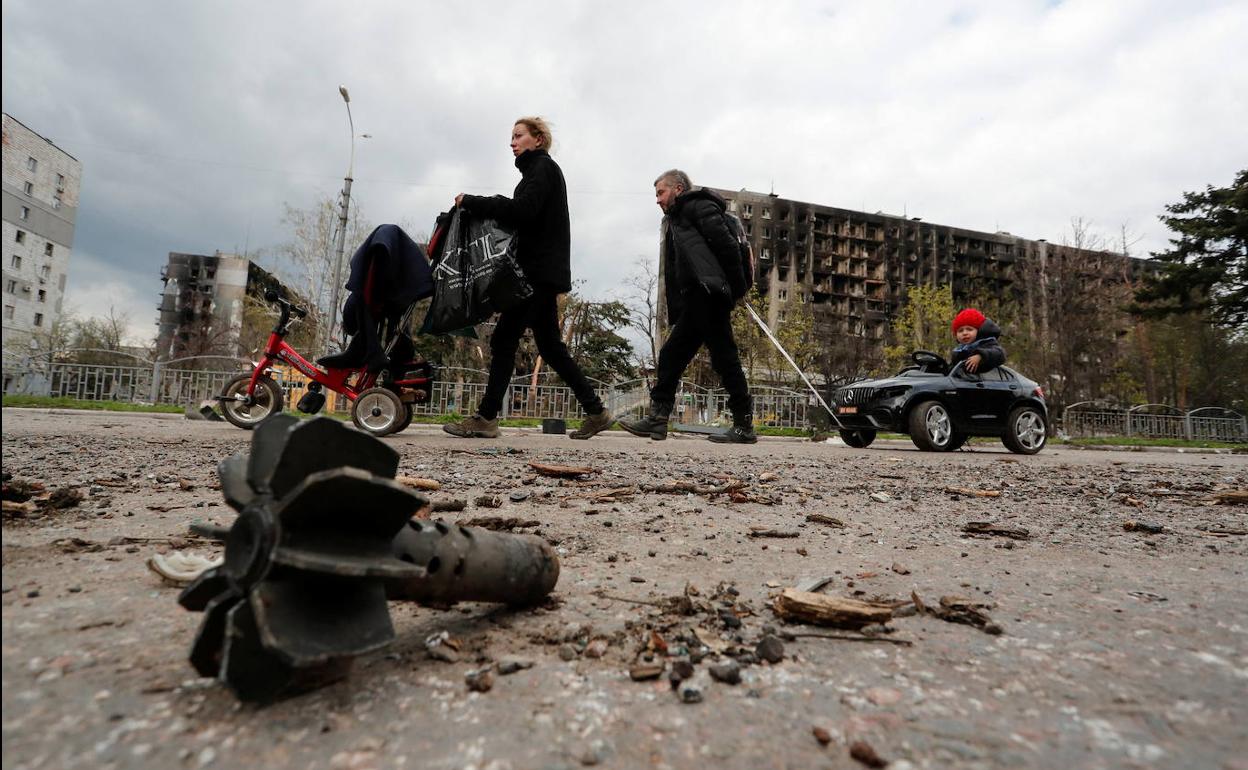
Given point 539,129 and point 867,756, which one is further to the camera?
point 539,129

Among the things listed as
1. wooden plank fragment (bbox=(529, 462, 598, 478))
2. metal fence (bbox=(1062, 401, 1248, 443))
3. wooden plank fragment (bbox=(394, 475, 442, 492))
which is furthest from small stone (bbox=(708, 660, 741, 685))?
metal fence (bbox=(1062, 401, 1248, 443))

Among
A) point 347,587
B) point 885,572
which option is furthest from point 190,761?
point 885,572

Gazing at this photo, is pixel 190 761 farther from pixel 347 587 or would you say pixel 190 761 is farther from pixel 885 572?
pixel 885 572

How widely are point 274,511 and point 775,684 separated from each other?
757mm

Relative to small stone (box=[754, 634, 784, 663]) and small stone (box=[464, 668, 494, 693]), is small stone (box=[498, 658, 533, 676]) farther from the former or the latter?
small stone (box=[754, 634, 784, 663])

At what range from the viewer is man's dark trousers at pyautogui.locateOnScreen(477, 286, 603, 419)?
4957 mm

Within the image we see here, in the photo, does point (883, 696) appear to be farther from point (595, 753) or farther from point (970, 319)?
point (970, 319)

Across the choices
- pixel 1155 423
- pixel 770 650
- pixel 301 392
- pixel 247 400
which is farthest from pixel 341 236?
pixel 1155 423

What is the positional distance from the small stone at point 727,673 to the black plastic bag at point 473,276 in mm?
3928

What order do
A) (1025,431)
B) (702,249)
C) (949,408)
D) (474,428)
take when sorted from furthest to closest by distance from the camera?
(1025,431)
(949,408)
(702,249)
(474,428)

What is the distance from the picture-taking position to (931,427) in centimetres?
752

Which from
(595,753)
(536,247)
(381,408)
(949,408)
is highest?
(536,247)

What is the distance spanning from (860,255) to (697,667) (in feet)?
243

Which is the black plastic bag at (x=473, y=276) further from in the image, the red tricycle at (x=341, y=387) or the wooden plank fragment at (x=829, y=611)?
the wooden plank fragment at (x=829, y=611)
